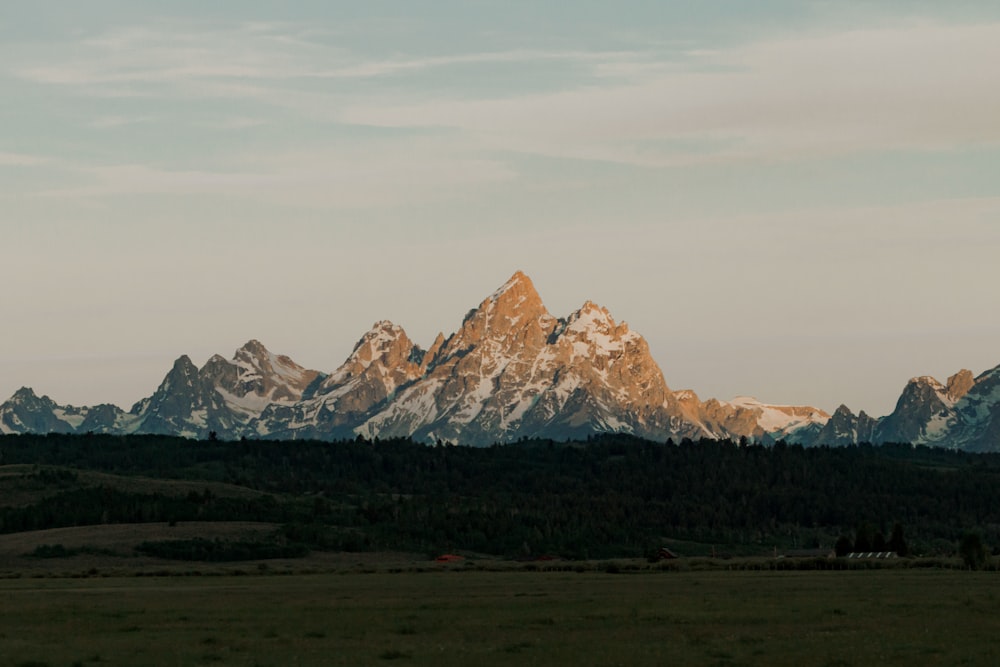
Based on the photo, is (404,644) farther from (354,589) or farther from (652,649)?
(354,589)

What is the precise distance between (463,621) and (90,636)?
63.3 feet

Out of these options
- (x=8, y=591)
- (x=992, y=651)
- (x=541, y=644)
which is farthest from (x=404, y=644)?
(x=8, y=591)

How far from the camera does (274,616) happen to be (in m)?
90.8

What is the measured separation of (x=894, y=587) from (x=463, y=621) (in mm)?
44535

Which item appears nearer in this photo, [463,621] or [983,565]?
[463,621]

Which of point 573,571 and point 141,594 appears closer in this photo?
point 141,594

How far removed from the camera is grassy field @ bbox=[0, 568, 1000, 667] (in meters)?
65.9

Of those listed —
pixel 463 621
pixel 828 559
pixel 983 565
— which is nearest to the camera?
pixel 463 621

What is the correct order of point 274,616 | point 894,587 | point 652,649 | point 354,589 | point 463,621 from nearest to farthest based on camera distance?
point 652,649 → point 463,621 → point 274,616 → point 894,587 → point 354,589

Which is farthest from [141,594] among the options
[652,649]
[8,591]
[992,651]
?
[992,651]

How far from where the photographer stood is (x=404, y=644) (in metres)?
71.3

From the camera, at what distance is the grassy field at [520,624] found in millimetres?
65875

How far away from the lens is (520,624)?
81938 millimetres

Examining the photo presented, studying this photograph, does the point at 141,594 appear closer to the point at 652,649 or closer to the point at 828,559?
the point at 652,649
